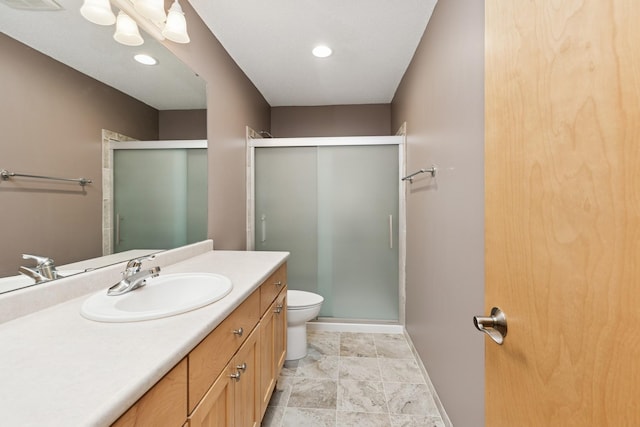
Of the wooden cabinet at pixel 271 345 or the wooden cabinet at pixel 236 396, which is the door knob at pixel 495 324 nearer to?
the wooden cabinet at pixel 236 396

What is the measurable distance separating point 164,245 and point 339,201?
1.57 meters

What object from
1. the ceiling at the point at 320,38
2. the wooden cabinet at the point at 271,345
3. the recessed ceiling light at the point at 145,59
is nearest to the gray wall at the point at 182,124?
the recessed ceiling light at the point at 145,59

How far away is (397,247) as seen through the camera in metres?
2.53

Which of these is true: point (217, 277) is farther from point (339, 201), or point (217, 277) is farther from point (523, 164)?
point (339, 201)

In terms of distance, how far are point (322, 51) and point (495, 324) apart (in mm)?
2133

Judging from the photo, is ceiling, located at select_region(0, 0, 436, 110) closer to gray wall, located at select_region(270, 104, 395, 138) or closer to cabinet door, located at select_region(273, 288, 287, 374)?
gray wall, located at select_region(270, 104, 395, 138)

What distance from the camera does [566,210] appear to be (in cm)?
44

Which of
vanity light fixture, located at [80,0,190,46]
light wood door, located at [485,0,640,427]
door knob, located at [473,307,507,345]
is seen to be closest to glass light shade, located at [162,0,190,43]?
vanity light fixture, located at [80,0,190,46]

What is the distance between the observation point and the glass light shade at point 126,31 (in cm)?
117

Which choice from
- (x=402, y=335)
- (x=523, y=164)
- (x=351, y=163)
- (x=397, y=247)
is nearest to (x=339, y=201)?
(x=351, y=163)

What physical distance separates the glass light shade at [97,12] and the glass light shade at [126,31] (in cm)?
5

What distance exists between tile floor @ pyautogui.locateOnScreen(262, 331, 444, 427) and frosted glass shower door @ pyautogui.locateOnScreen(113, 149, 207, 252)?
114cm

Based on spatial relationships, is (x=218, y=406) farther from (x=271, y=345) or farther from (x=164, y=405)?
(x=271, y=345)

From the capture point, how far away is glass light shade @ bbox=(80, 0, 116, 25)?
1.03 m
